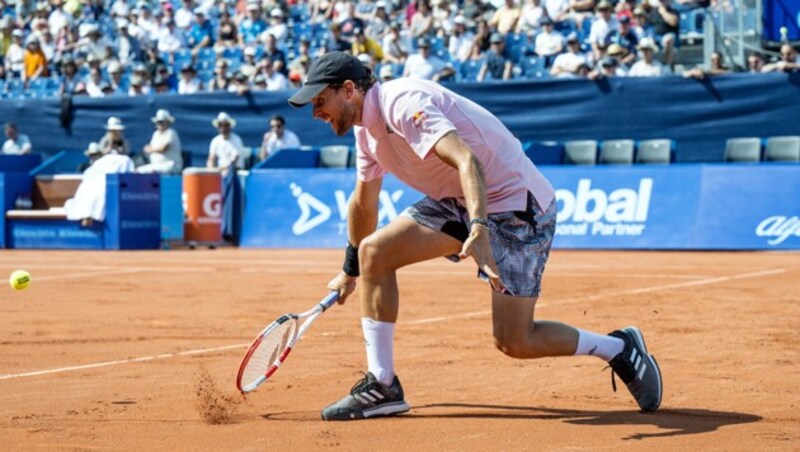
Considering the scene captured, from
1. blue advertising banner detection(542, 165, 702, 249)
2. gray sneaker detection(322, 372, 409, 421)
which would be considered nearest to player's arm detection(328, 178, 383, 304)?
gray sneaker detection(322, 372, 409, 421)

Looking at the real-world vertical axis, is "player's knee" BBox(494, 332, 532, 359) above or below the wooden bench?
above

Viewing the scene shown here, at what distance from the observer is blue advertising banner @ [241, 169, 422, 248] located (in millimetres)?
20297

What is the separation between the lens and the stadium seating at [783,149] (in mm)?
18406

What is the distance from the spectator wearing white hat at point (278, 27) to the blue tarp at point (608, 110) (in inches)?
87.2

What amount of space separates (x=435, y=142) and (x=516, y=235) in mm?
700

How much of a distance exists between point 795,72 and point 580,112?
334 cm

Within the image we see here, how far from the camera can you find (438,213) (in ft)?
20.7

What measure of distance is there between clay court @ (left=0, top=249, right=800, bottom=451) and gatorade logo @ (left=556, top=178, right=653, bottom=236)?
316cm

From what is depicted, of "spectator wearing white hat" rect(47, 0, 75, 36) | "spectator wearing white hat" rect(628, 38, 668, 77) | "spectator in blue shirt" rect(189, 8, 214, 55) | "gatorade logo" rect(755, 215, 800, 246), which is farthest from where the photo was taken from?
"spectator wearing white hat" rect(47, 0, 75, 36)

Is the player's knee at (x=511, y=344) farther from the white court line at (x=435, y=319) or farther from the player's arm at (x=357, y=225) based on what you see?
the white court line at (x=435, y=319)

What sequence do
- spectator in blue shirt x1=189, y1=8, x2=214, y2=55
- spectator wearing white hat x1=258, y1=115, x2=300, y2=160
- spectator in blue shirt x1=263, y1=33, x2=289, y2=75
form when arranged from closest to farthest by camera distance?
spectator wearing white hat x1=258, y1=115, x2=300, y2=160 → spectator in blue shirt x1=263, y1=33, x2=289, y2=75 → spectator in blue shirt x1=189, y1=8, x2=214, y2=55

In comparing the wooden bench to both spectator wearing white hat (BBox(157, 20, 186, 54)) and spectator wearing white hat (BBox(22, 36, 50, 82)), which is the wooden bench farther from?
spectator wearing white hat (BBox(22, 36, 50, 82))

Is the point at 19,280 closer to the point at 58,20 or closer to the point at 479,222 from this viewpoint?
the point at 479,222

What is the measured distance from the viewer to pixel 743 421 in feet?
20.0
